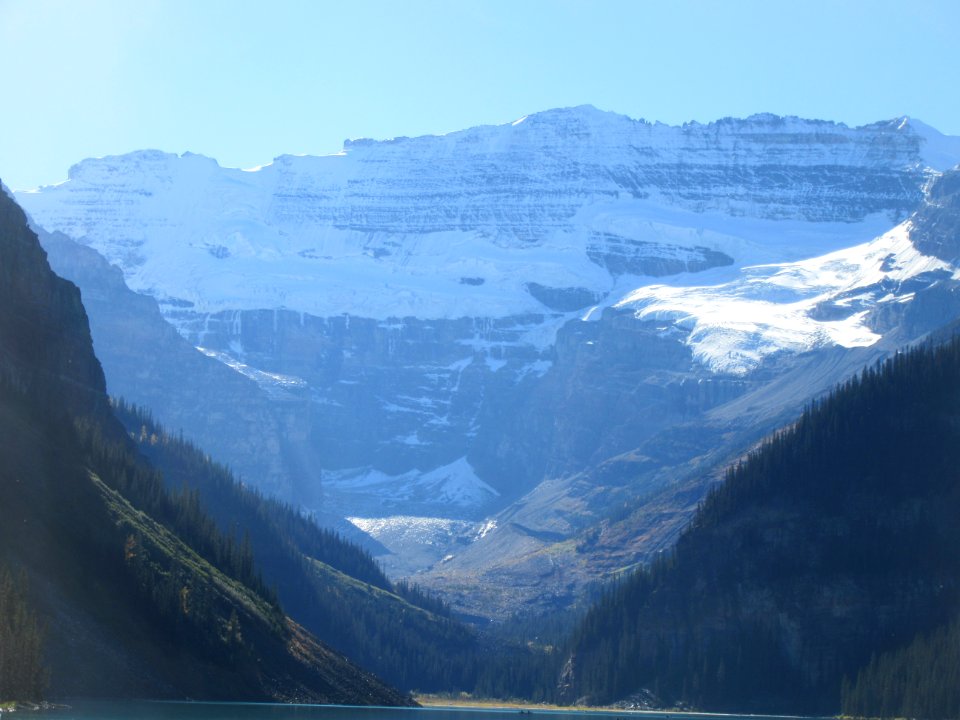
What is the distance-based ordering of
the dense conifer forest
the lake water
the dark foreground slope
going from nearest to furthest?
1. the lake water
2. the dense conifer forest
3. the dark foreground slope

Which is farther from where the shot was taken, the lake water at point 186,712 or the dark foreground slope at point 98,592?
the dark foreground slope at point 98,592

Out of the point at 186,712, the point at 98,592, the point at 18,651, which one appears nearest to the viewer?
the point at 18,651

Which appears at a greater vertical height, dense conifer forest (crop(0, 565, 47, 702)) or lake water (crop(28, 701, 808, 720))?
dense conifer forest (crop(0, 565, 47, 702))

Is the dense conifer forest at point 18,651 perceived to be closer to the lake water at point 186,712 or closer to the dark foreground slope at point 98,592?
the lake water at point 186,712

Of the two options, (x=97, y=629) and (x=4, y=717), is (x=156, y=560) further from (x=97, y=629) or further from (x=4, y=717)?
(x=4, y=717)

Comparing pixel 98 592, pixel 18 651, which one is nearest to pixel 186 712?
pixel 18 651

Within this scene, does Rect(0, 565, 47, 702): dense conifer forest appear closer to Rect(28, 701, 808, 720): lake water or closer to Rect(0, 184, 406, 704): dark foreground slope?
Rect(28, 701, 808, 720): lake water

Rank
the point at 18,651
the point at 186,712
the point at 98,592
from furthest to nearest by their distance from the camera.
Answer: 1. the point at 98,592
2. the point at 186,712
3. the point at 18,651

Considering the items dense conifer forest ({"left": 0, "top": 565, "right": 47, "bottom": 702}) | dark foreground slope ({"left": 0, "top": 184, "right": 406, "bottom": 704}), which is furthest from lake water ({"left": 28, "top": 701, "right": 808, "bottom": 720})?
dark foreground slope ({"left": 0, "top": 184, "right": 406, "bottom": 704})

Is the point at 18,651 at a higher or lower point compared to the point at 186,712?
higher

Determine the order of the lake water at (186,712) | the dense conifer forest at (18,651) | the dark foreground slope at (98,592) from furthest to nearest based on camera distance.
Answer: the dark foreground slope at (98,592), the dense conifer forest at (18,651), the lake water at (186,712)

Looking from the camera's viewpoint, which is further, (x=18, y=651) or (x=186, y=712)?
(x=186, y=712)

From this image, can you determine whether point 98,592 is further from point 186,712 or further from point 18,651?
point 18,651

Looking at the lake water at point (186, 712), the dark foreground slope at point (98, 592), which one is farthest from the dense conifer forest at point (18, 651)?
the dark foreground slope at point (98, 592)
